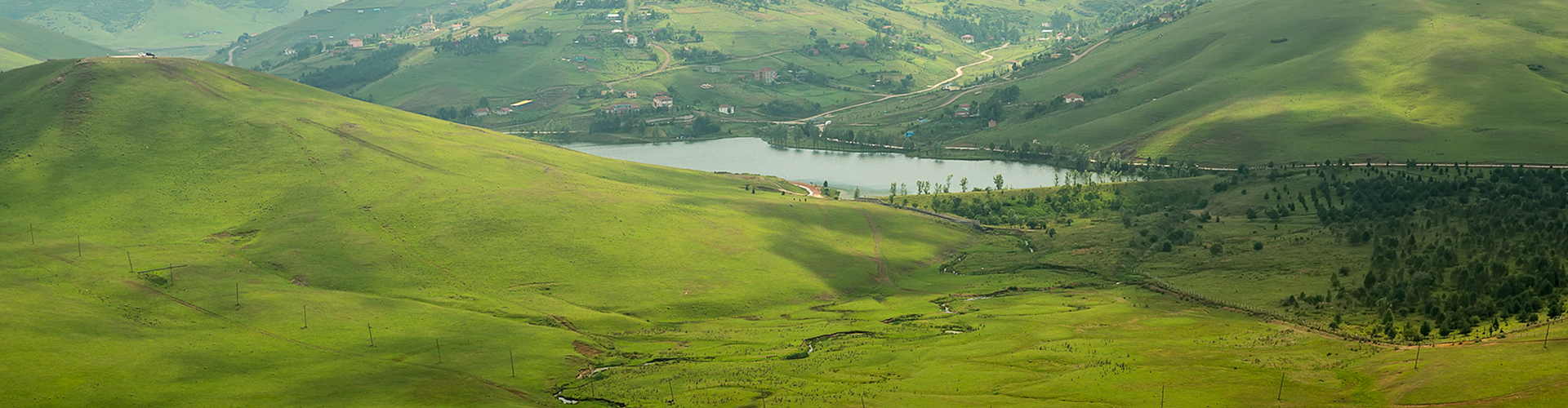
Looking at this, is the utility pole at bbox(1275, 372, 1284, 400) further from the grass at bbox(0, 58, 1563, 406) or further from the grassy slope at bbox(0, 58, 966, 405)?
the grassy slope at bbox(0, 58, 966, 405)

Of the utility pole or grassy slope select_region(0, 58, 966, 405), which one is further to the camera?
grassy slope select_region(0, 58, 966, 405)

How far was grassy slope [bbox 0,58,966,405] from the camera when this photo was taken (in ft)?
287

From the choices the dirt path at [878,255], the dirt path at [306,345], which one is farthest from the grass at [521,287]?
the dirt path at [878,255]

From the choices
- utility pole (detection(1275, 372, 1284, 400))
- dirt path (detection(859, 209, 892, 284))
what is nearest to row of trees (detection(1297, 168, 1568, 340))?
utility pole (detection(1275, 372, 1284, 400))

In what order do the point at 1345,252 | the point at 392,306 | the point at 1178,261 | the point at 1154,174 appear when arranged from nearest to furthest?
the point at 392,306
the point at 1345,252
the point at 1178,261
the point at 1154,174

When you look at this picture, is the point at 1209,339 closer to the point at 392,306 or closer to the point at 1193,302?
the point at 1193,302

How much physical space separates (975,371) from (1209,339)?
22.0 meters

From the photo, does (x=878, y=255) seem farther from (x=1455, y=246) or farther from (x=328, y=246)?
(x=328, y=246)

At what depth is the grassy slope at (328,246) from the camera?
87500 millimetres

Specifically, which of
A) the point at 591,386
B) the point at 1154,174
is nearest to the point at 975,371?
the point at 591,386

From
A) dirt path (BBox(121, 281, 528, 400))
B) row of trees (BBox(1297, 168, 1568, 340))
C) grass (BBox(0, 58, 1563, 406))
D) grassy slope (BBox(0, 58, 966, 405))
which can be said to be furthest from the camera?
row of trees (BBox(1297, 168, 1568, 340))

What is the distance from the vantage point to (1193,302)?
115 meters

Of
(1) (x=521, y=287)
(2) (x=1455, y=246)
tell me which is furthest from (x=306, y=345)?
(2) (x=1455, y=246)

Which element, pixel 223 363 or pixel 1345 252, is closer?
pixel 223 363
